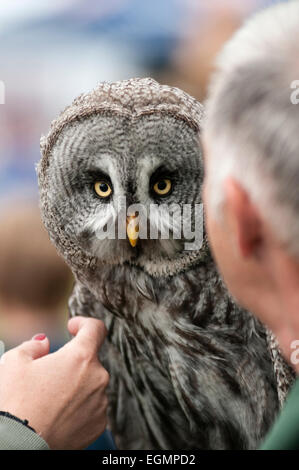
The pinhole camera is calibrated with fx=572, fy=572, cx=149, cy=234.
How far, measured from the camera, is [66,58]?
82cm

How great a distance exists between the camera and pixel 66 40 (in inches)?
32.4

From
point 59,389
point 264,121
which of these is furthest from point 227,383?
point 264,121

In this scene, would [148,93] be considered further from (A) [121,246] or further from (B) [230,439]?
(B) [230,439]

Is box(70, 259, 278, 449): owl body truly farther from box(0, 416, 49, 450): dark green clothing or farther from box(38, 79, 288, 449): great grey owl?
box(0, 416, 49, 450): dark green clothing

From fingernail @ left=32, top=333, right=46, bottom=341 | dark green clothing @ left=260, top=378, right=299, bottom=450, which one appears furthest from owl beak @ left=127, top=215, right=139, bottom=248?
dark green clothing @ left=260, top=378, right=299, bottom=450

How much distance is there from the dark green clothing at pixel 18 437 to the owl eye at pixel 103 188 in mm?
370

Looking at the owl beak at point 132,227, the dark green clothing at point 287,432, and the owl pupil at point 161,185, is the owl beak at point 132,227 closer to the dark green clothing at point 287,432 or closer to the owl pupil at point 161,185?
the owl pupil at point 161,185

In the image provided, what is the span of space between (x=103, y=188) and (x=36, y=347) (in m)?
0.27

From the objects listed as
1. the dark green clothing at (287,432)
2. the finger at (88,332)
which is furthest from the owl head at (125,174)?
the dark green clothing at (287,432)

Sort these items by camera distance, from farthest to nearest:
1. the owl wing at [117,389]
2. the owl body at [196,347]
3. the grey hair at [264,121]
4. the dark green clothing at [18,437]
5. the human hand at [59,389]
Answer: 1. the owl wing at [117,389]
2. the owl body at [196,347]
3. the human hand at [59,389]
4. the dark green clothing at [18,437]
5. the grey hair at [264,121]

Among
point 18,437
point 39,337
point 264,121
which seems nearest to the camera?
point 264,121

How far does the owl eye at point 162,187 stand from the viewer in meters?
0.89

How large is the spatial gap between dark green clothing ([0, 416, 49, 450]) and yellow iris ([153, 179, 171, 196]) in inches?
15.7

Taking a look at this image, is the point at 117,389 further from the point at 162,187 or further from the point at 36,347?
the point at 162,187
